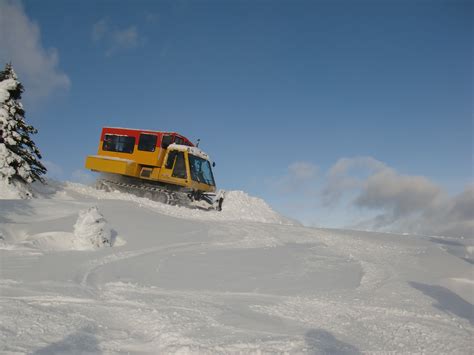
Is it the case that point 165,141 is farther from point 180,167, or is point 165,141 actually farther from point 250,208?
point 250,208

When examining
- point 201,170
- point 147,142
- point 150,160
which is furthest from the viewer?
point 147,142

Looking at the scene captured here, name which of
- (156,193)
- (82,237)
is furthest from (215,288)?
(156,193)

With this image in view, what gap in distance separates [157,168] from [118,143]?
3.39 m

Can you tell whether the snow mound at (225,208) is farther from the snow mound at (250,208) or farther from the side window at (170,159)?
the side window at (170,159)

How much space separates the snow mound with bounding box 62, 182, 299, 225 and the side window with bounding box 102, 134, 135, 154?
247 cm

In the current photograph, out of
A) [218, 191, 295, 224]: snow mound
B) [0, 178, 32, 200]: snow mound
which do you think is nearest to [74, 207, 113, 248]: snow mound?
[0, 178, 32, 200]: snow mound

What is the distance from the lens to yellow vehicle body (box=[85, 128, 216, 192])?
65.1 ft

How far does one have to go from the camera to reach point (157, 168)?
2041 centimetres

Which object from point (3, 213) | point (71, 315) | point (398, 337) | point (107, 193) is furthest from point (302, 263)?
point (107, 193)

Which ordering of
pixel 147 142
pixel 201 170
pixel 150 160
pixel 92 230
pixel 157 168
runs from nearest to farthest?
pixel 92 230
pixel 157 168
pixel 150 160
pixel 201 170
pixel 147 142

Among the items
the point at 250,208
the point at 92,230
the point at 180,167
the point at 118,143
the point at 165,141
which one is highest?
the point at 165,141

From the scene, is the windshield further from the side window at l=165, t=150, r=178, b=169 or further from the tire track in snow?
the tire track in snow

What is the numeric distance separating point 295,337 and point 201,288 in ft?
9.06

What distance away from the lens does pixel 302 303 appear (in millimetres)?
6059
